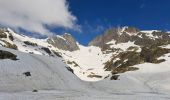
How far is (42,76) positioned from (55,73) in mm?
5493

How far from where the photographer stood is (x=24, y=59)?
182 feet

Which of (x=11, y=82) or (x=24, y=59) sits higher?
(x=24, y=59)

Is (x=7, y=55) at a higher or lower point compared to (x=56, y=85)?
higher

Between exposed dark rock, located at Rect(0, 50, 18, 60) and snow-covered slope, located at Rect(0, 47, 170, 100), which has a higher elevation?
exposed dark rock, located at Rect(0, 50, 18, 60)

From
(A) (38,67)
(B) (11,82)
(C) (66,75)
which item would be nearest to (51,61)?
(C) (66,75)

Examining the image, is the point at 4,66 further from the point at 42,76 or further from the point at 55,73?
the point at 55,73

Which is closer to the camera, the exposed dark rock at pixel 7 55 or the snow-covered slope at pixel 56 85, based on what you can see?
the snow-covered slope at pixel 56 85

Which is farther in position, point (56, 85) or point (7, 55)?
point (7, 55)

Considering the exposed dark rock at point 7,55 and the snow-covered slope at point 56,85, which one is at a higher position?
the exposed dark rock at point 7,55

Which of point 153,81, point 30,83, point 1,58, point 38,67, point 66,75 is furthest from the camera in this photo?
point 153,81

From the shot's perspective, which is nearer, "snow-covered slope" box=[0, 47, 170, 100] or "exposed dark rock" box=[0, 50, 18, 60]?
"snow-covered slope" box=[0, 47, 170, 100]

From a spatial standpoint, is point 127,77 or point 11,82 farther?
point 127,77

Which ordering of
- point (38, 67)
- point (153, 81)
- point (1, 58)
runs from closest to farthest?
point (1, 58) < point (38, 67) < point (153, 81)

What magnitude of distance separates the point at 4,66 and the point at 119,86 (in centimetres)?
2688
